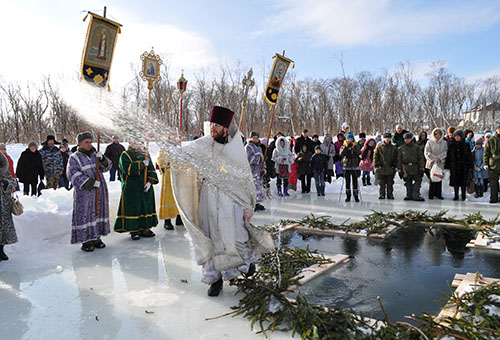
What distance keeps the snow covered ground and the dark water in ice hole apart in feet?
3.36

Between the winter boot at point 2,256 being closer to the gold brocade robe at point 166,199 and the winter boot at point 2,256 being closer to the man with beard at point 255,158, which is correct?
the gold brocade robe at point 166,199

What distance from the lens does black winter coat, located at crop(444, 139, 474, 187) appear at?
9.45 meters

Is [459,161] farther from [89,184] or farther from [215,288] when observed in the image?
[89,184]

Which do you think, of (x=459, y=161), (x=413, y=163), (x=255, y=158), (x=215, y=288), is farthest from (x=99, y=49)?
(x=459, y=161)

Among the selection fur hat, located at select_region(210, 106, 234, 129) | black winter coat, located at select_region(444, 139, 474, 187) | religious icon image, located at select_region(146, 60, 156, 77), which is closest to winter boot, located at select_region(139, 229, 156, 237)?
religious icon image, located at select_region(146, 60, 156, 77)

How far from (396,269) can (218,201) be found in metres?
2.38

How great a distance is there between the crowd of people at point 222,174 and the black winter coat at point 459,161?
23 mm

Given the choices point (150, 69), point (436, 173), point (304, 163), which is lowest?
point (436, 173)

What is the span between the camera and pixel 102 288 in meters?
4.34

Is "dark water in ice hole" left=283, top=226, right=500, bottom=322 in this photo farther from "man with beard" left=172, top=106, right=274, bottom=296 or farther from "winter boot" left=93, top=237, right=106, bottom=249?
"winter boot" left=93, top=237, right=106, bottom=249

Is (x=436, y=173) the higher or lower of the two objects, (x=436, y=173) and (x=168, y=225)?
the higher

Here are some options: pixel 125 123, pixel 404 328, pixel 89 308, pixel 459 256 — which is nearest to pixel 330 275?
pixel 404 328

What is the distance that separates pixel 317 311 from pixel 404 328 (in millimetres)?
706

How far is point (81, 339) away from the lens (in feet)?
10.5
